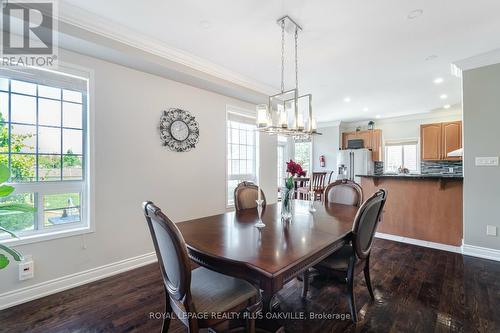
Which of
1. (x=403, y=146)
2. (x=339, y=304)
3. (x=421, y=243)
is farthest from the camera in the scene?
(x=403, y=146)

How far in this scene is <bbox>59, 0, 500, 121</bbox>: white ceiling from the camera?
81.6 inches

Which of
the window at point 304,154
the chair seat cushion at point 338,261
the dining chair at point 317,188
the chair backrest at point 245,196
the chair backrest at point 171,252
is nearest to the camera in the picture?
the chair backrest at point 171,252

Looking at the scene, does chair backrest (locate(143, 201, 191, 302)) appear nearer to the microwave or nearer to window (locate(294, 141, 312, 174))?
the microwave

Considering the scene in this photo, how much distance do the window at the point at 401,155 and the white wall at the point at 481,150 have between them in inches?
138

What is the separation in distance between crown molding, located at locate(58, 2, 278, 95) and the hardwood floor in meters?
2.50

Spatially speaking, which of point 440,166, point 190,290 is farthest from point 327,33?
point 440,166

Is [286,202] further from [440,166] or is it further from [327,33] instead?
[440,166]

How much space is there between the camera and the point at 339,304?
6.75ft

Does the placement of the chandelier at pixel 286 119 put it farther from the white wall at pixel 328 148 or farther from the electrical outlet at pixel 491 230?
the white wall at pixel 328 148

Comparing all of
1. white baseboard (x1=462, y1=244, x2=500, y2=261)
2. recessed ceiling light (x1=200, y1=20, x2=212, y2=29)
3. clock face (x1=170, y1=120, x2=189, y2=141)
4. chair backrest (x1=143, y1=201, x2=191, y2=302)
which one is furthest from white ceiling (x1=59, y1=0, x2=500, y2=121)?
white baseboard (x1=462, y1=244, x2=500, y2=261)

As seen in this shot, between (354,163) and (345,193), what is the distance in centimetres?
416

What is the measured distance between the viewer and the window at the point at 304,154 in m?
7.82

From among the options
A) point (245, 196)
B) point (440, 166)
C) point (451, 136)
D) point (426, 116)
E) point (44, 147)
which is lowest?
point (245, 196)

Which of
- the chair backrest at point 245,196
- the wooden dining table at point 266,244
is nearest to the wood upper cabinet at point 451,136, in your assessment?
the wooden dining table at point 266,244
